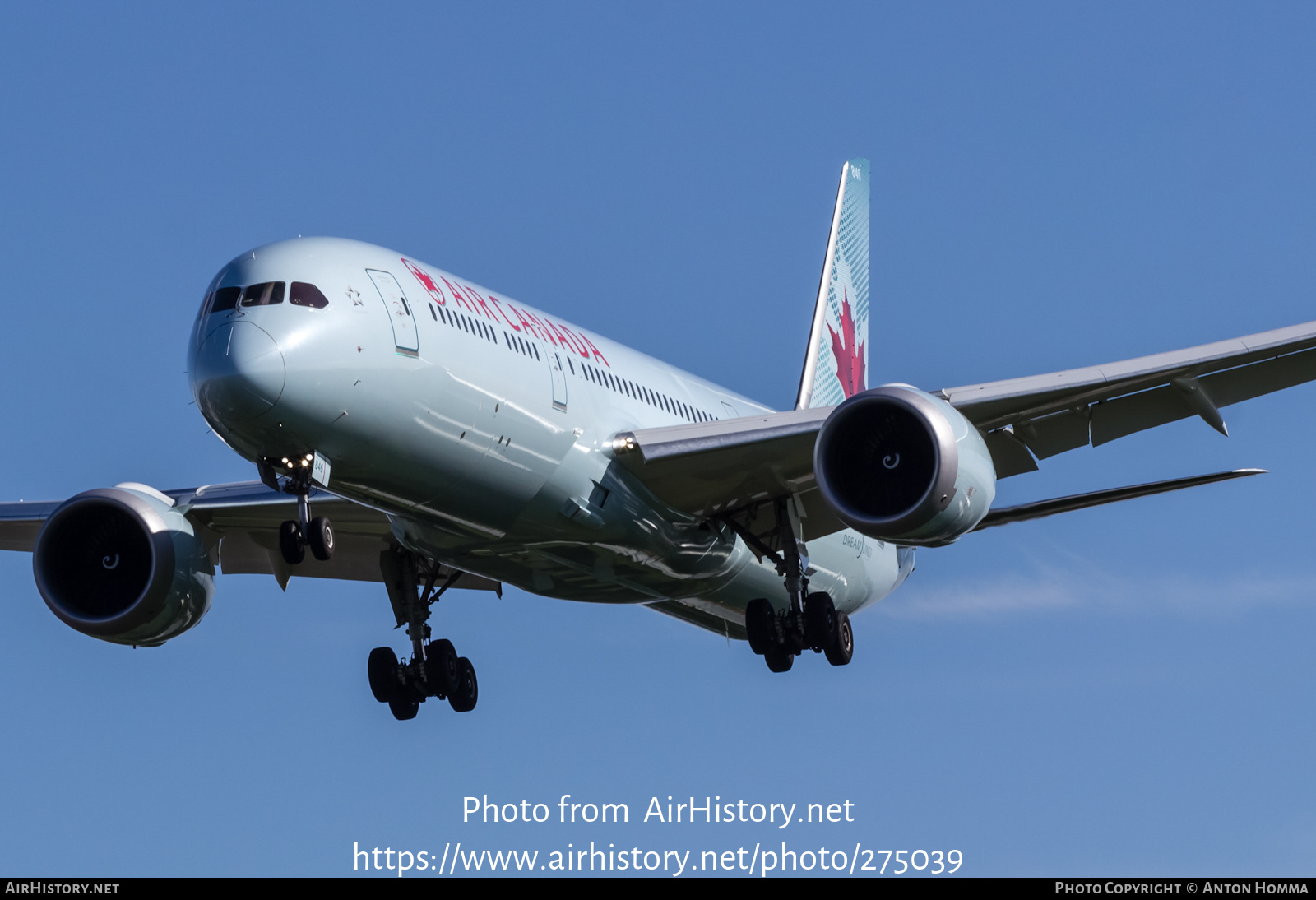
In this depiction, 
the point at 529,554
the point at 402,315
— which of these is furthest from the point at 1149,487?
the point at 402,315

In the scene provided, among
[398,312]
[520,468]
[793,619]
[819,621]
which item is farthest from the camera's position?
[793,619]

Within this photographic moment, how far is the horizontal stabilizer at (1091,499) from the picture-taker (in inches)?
919

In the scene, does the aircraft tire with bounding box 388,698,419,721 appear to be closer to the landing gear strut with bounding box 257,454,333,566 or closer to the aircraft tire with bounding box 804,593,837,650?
the aircraft tire with bounding box 804,593,837,650

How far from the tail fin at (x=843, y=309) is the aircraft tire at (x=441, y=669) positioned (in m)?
10.6

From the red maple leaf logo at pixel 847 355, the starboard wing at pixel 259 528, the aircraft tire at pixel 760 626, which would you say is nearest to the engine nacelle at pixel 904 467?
the aircraft tire at pixel 760 626

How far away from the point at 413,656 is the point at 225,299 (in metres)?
9.08

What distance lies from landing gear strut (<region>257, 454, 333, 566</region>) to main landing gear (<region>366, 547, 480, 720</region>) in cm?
Answer: 715

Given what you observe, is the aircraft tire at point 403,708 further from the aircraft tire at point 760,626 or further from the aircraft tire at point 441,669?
the aircraft tire at point 760,626

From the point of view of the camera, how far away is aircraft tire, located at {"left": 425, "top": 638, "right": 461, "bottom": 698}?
90.3 feet

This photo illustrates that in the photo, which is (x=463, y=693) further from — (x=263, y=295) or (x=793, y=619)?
(x=263, y=295)

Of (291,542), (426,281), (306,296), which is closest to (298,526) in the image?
(291,542)

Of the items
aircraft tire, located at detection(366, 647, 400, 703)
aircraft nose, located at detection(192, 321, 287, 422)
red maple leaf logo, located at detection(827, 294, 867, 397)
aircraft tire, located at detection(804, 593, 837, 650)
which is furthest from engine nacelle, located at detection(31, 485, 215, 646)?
red maple leaf logo, located at detection(827, 294, 867, 397)

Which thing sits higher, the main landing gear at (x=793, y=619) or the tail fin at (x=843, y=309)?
the tail fin at (x=843, y=309)

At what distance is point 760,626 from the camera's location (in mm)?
26688
